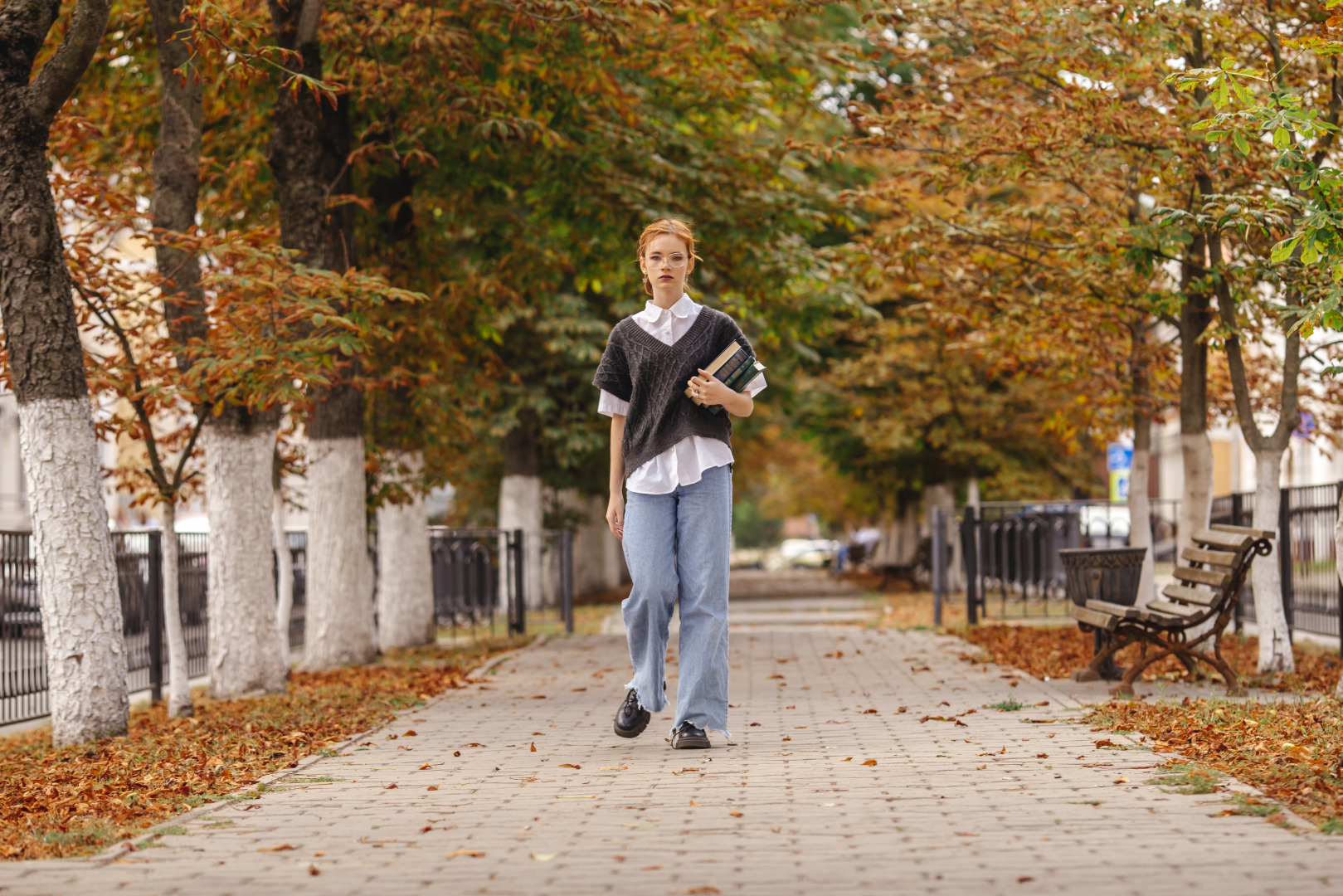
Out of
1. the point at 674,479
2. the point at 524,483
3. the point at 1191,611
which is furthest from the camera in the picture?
the point at 524,483

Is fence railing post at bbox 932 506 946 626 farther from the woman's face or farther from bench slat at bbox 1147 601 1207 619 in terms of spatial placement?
the woman's face

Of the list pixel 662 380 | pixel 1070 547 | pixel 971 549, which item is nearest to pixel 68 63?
pixel 662 380

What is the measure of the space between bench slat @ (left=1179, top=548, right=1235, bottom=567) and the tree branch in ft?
23.4

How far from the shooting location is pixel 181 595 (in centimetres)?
1317

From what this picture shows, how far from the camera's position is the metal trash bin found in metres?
10.0

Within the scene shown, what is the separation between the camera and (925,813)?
5180 millimetres

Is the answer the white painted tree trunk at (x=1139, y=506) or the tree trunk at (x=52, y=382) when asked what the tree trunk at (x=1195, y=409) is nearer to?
the white painted tree trunk at (x=1139, y=506)

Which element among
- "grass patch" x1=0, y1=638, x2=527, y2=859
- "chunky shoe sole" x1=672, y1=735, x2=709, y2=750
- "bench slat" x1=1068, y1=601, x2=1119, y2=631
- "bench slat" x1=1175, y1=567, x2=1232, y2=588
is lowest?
"grass patch" x1=0, y1=638, x2=527, y2=859

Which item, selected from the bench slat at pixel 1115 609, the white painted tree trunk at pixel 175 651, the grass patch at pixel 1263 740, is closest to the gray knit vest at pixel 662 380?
the grass patch at pixel 1263 740

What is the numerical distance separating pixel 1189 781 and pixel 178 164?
7942 millimetres

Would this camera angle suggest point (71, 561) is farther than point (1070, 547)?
No

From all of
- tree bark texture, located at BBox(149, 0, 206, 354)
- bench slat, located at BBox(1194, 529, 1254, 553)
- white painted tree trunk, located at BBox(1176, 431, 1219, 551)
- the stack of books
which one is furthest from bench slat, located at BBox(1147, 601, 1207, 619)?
tree bark texture, located at BBox(149, 0, 206, 354)

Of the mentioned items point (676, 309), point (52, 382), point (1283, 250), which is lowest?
point (52, 382)

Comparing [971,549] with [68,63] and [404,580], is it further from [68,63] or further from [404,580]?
[68,63]
